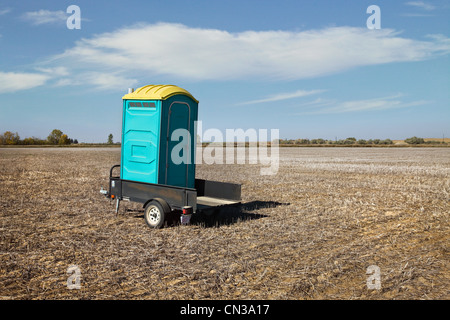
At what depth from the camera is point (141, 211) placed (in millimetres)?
10094

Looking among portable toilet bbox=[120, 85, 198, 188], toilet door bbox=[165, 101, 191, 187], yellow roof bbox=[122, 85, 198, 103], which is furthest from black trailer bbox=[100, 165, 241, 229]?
yellow roof bbox=[122, 85, 198, 103]

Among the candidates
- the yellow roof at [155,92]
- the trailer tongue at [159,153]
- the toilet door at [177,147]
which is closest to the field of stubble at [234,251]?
the trailer tongue at [159,153]

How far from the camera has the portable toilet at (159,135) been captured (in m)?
8.41

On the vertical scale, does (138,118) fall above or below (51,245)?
above

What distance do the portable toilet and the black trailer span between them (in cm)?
33

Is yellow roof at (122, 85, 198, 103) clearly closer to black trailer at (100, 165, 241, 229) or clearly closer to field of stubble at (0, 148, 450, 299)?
black trailer at (100, 165, 241, 229)

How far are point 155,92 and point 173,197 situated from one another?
261 cm

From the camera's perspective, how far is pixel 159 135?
327 inches

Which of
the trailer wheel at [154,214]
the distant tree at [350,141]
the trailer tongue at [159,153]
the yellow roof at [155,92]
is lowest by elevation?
the trailer wheel at [154,214]

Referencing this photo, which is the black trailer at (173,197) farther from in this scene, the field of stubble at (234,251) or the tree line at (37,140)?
the tree line at (37,140)
